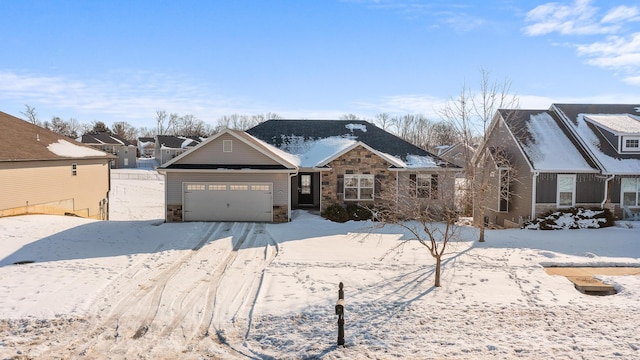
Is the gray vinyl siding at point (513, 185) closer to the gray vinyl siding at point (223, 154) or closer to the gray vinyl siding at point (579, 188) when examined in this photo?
the gray vinyl siding at point (579, 188)

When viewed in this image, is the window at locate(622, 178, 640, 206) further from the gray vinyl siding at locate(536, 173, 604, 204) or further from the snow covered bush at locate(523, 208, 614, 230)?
the snow covered bush at locate(523, 208, 614, 230)

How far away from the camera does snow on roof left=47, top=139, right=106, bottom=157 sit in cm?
2509

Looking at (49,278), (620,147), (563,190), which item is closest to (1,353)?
(49,278)

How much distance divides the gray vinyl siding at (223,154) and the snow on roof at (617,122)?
18.3 meters

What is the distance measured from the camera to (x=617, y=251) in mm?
15695

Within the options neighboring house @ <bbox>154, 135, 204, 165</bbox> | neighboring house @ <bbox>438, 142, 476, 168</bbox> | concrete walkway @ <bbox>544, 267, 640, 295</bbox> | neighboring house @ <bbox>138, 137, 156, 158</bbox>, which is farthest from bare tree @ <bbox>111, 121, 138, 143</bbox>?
concrete walkway @ <bbox>544, 267, 640, 295</bbox>

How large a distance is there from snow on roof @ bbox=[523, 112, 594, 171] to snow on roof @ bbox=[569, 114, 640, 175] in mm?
630

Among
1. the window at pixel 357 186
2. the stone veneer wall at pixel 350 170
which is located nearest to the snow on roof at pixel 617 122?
the stone veneer wall at pixel 350 170

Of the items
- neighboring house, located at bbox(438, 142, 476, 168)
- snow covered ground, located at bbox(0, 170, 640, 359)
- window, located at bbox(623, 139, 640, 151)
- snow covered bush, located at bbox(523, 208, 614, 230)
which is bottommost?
snow covered ground, located at bbox(0, 170, 640, 359)

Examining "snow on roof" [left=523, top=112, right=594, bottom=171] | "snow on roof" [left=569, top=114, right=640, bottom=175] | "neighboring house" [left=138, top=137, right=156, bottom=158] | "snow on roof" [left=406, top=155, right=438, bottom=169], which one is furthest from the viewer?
"neighboring house" [left=138, top=137, right=156, bottom=158]

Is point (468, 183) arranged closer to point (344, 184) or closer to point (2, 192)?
point (344, 184)

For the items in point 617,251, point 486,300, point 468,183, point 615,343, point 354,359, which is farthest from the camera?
point 468,183

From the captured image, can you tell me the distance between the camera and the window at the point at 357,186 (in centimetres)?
2242

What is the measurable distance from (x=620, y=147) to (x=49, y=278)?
25516 millimetres
